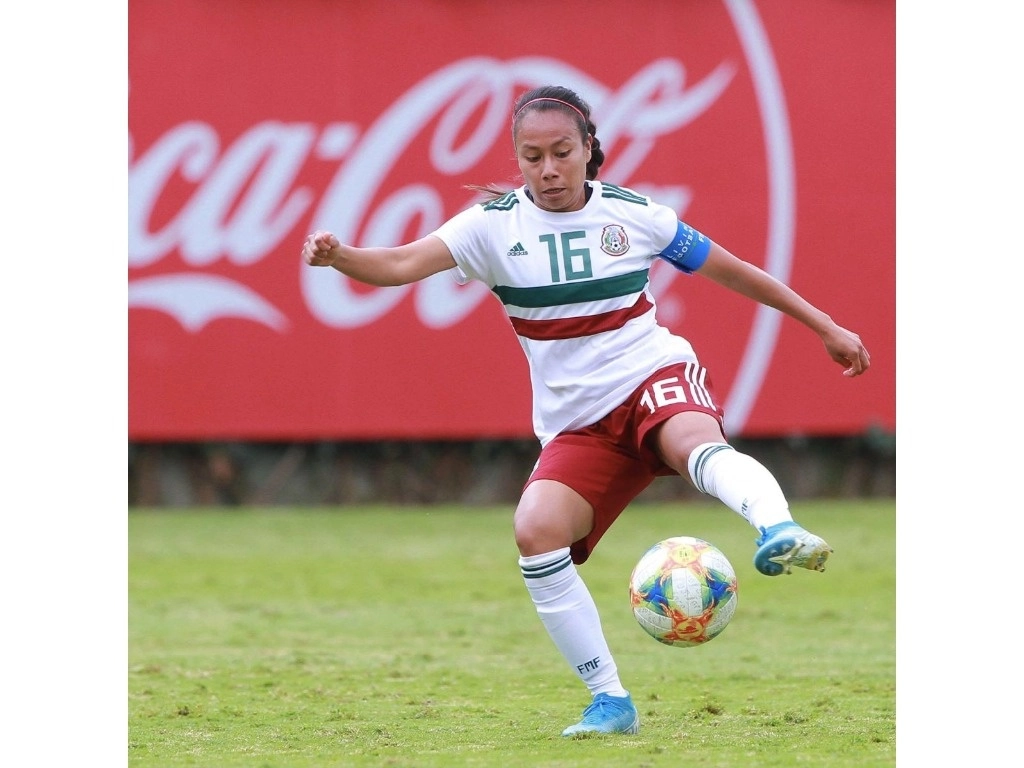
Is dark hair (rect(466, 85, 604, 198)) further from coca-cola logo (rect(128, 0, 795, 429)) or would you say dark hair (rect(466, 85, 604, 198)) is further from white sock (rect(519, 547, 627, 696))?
coca-cola logo (rect(128, 0, 795, 429))

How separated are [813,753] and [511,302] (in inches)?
78.4

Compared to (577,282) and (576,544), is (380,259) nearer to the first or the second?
(577,282)

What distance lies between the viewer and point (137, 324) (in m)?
13.6

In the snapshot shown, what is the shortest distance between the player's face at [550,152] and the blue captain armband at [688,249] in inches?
18.2

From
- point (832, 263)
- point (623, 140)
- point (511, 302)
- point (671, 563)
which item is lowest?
point (671, 563)

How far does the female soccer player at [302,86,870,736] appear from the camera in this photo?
520 centimetres

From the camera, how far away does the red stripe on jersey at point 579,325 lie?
213 inches

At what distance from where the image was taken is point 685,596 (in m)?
5.08

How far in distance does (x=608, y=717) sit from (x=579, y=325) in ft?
4.79

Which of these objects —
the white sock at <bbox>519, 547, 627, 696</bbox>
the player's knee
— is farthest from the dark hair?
the white sock at <bbox>519, 547, 627, 696</bbox>

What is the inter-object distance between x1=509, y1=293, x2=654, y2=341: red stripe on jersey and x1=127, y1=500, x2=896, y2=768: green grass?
1.49 metres

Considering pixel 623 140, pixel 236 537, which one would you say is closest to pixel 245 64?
pixel 623 140

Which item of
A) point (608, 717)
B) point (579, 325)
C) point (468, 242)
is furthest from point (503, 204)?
point (608, 717)

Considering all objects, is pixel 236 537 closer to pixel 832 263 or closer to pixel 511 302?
pixel 832 263
